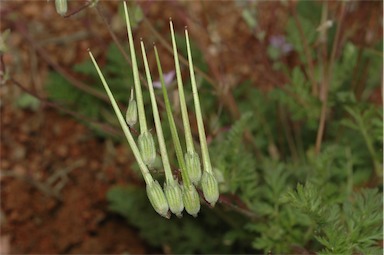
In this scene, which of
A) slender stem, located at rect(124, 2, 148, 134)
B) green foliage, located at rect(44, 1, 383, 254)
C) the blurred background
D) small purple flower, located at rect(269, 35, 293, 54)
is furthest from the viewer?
small purple flower, located at rect(269, 35, 293, 54)

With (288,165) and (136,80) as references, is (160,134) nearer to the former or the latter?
(136,80)

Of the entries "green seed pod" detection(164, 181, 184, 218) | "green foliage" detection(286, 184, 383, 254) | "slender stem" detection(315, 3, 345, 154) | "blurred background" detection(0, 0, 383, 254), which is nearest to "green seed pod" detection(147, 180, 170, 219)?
"green seed pod" detection(164, 181, 184, 218)

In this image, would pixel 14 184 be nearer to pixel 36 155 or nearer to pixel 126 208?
pixel 36 155

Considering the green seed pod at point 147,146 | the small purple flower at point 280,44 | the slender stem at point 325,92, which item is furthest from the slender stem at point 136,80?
the small purple flower at point 280,44

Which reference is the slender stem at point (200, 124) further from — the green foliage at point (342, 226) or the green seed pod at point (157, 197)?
the green foliage at point (342, 226)

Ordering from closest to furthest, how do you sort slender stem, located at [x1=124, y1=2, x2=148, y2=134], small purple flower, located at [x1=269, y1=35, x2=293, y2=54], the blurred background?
slender stem, located at [x1=124, y1=2, x2=148, y2=134]
the blurred background
small purple flower, located at [x1=269, y1=35, x2=293, y2=54]

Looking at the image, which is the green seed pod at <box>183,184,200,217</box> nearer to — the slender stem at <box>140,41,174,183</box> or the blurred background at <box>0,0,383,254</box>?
the slender stem at <box>140,41,174,183</box>
